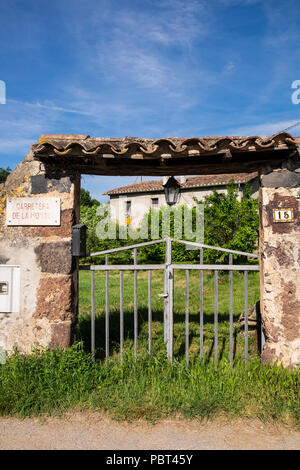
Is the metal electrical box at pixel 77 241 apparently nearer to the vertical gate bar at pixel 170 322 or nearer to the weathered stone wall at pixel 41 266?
the weathered stone wall at pixel 41 266

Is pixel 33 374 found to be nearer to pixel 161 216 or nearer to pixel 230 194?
pixel 230 194

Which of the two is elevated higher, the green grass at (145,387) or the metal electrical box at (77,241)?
the metal electrical box at (77,241)

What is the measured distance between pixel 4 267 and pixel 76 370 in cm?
152

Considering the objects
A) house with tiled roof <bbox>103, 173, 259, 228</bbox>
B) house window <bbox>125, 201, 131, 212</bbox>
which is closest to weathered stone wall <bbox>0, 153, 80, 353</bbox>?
house with tiled roof <bbox>103, 173, 259, 228</bbox>

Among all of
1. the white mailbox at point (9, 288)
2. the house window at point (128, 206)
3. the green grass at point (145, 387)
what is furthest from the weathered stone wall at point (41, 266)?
the house window at point (128, 206)

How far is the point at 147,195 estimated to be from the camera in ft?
81.4

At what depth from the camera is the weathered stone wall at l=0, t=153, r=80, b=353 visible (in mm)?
4012

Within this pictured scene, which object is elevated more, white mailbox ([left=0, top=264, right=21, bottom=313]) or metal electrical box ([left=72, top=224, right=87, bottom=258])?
metal electrical box ([left=72, top=224, right=87, bottom=258])

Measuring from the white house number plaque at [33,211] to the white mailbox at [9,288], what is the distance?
0.56m

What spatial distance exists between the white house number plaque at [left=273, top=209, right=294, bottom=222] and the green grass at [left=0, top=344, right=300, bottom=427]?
167cm

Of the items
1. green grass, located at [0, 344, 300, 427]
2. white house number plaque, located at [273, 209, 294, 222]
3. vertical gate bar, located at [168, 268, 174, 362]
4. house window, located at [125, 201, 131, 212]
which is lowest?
green grass, located at [0, 344, 300, 427]

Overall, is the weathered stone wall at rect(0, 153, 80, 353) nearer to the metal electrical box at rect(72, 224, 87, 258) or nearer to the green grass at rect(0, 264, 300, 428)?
the metal electrical box at rect(72, 224, 87, 258)

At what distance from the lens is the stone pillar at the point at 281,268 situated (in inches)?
151
